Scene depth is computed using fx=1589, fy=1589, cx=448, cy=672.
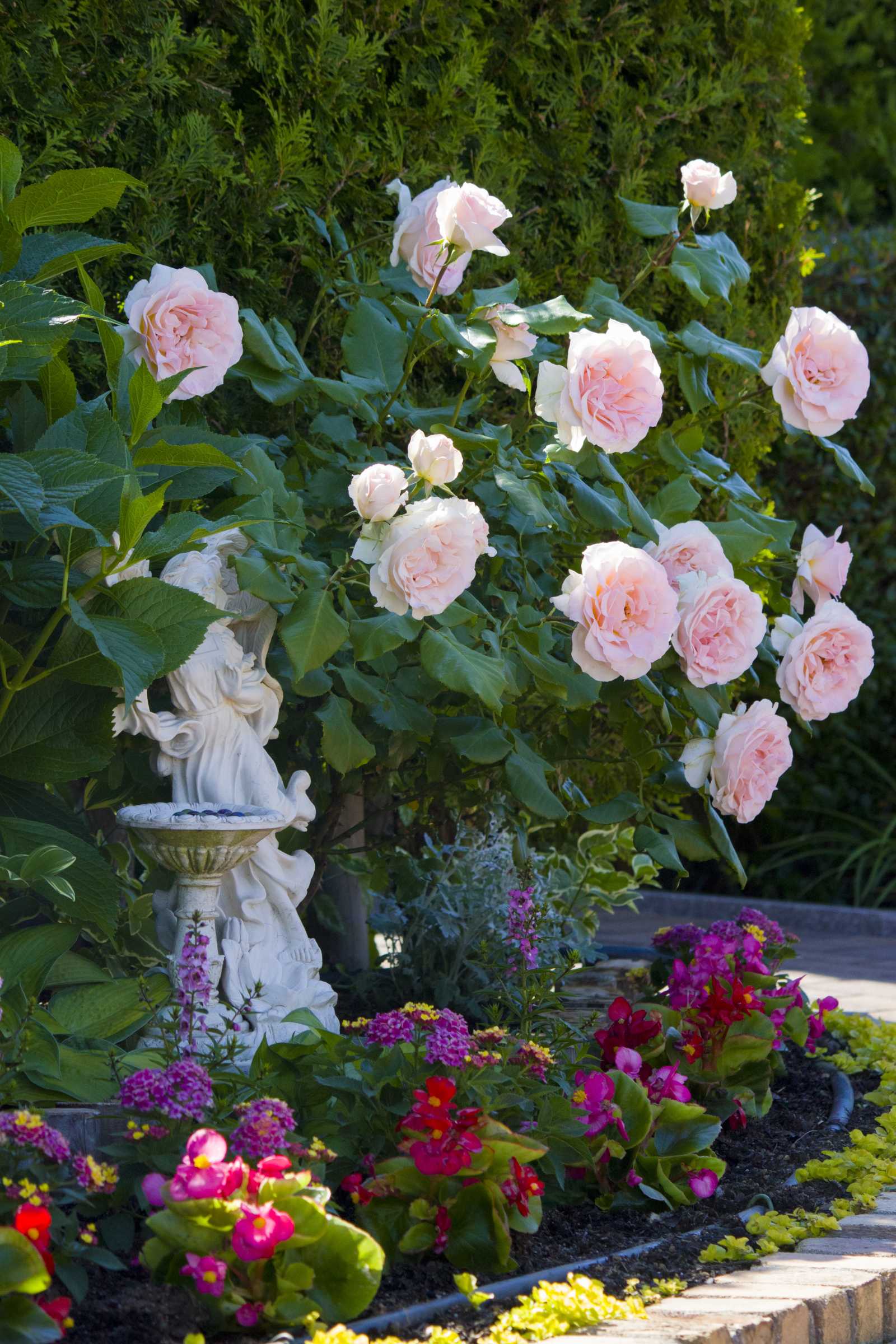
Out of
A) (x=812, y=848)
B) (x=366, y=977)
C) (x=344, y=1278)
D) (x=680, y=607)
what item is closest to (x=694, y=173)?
(x=680, y=607)

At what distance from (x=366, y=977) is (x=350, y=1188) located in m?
1.48

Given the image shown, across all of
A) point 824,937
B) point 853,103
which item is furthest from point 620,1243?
point 853,103

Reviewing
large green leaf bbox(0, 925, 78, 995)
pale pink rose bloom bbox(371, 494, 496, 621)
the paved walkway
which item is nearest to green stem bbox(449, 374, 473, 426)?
pale pink rose bloom bbox(371, 494, 496, 621)

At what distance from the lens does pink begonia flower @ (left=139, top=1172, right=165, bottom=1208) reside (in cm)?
199

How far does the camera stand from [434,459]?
8.43ft

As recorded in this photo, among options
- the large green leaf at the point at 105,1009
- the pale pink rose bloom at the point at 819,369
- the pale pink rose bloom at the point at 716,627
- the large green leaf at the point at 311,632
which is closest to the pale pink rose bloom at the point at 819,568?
the pale pink rose bloom at the point at 819,369

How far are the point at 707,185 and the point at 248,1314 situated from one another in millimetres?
2239

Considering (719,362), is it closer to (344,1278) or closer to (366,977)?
(366,977)

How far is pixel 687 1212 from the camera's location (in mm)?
2584

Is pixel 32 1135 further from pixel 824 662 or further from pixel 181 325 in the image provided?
pixel 824 662

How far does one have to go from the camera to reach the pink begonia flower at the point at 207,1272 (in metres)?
1.87

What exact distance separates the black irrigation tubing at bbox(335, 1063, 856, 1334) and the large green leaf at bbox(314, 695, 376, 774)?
35.7 inches

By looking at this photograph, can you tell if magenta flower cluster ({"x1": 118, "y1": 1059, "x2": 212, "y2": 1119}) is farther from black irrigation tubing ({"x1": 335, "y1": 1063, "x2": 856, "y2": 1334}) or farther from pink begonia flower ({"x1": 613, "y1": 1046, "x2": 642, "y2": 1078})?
pink begonia flower ({"x1": 613, "y1": 1046, "x2": 642, "y2": 1078})

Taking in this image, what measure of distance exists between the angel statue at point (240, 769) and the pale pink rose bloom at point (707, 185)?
118 cm
